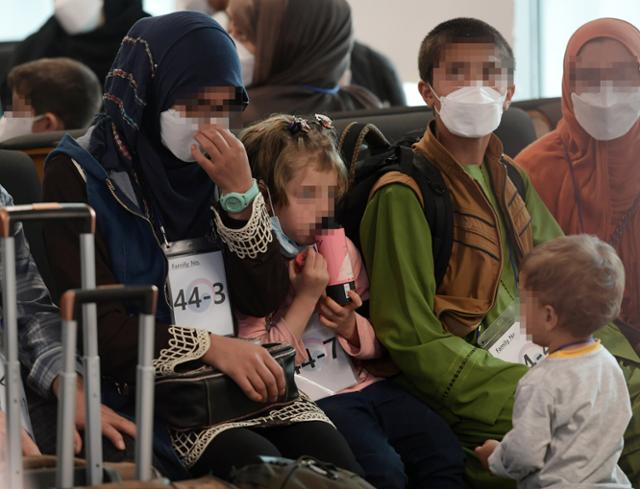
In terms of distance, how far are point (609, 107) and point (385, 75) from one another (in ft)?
8.59

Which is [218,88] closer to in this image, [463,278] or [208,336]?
[208,336]

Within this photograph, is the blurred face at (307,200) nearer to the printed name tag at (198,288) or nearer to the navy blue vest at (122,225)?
the printed name tag at (198,288)

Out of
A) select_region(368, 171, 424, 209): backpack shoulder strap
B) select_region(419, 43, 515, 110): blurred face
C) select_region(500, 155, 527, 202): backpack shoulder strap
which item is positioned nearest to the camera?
select_region(368, 171, 424, 209): backpack shoulder strap

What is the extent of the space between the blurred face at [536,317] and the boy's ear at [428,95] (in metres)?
0.64

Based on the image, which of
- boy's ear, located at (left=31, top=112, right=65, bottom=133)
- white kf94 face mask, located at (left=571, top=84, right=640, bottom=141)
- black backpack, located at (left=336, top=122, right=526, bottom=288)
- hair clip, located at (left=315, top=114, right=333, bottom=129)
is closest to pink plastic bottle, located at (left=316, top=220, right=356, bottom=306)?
black backpack, located at (left=336, top=122, right=526, bottom=288)

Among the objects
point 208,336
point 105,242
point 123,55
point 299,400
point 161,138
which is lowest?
point 299,400

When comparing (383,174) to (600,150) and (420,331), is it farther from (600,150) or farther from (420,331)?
(600,150)

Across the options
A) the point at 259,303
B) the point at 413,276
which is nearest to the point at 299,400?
the point at 259,303

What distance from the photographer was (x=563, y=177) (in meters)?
3.32

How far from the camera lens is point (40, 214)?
1897 mm

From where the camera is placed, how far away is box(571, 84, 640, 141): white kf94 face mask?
328 cm

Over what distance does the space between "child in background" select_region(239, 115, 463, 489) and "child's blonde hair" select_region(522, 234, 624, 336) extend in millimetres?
459

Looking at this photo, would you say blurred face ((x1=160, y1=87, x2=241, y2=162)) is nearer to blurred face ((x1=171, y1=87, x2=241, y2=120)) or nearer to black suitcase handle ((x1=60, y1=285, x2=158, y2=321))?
blurred face ((x1=171, y1=87, x2=241, y2=120))

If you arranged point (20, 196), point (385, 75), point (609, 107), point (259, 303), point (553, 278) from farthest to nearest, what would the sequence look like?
1. point (385, 75)
2. point (609, 107)
3. point (20, 196)
4. point (259, 303)
5. point (553, 278)
